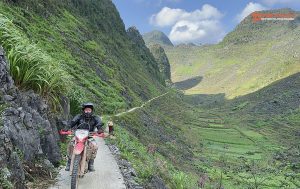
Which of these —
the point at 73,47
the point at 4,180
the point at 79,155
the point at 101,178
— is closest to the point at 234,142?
the point at 73,47

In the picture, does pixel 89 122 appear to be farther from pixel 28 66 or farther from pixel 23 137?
pixel 28 66

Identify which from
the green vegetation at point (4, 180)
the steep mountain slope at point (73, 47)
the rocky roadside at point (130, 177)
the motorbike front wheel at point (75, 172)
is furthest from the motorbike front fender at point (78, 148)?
the steep mountain slope at point (73, 47)

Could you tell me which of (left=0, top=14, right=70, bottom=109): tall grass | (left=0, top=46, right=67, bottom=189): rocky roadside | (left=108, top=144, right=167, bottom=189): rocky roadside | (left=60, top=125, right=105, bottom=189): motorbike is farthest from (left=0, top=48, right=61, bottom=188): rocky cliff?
(left=108, top=144, right=167, bottom=189): rocky roadside

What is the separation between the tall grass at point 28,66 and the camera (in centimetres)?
1317

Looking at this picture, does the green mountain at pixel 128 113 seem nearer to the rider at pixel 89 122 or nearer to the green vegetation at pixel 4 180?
the green vegetation at pixel 4 180

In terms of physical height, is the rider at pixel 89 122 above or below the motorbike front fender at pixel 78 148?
above

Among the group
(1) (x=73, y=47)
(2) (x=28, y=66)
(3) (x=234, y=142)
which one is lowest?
(3) (x=234, y=142)

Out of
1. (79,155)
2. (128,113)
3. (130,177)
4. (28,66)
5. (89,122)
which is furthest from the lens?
(128,113)

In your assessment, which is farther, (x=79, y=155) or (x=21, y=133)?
(x=79, y=155)

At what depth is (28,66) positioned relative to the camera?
13.4 m

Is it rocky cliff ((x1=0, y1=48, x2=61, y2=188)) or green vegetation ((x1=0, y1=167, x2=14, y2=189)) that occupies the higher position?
rocky cliff ((x1=0, y1=48, x2=61, y2=188))

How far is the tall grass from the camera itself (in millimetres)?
13170

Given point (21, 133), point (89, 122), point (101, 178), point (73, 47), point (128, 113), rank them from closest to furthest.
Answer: point (21, 133), point (89, 122), point (101, 178), point (128, 113), point (73, 47)

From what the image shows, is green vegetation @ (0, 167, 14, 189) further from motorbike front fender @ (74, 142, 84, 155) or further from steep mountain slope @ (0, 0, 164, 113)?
steep mountain slope @ (0, 0, 164, 113)
